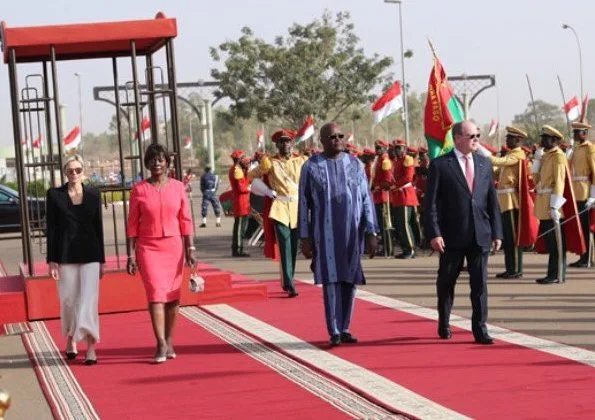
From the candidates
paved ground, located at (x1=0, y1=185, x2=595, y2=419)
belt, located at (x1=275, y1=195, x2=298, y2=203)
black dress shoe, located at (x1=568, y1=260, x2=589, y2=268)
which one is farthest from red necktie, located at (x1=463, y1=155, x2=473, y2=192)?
black dress shoe, located at (x1=568, y1=260, x2=589, y2=268)

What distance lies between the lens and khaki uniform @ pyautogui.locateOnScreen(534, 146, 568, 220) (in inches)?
578

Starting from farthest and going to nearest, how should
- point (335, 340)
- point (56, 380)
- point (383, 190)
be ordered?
point (383, 190) → point (335, 340) → point (56, 380)

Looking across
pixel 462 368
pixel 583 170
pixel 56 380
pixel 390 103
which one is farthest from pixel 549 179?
pixel 390 103

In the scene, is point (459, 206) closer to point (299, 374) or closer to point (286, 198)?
point (299, 374)

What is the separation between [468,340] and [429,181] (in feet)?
4.16

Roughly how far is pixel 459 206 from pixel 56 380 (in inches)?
130

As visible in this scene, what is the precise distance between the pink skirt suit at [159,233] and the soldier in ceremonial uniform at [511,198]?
6066mm

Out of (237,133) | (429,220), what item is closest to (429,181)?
(429,220)

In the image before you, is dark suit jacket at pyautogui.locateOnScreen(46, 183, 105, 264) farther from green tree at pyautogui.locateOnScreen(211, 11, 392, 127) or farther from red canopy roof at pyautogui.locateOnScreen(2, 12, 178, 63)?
green tree at pyautogui.locateOnScreen(211, 11, 392, 127)

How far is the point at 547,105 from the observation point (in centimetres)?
15425

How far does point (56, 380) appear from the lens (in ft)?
31.3

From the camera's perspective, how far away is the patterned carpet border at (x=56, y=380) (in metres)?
8.24

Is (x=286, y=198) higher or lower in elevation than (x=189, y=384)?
higher

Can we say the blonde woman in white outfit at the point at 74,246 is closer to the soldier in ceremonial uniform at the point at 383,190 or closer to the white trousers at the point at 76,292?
the white trousers at the point at 76,292
